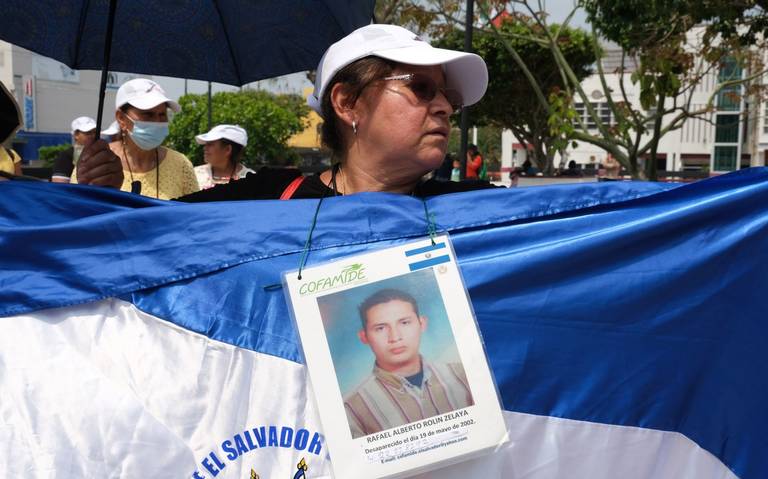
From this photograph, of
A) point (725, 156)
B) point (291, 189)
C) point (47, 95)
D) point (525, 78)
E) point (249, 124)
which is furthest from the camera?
point (47, 95)

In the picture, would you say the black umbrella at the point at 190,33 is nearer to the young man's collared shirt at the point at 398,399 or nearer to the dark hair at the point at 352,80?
the dark hair at the point at 352,80

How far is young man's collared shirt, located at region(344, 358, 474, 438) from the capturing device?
4.99 ft

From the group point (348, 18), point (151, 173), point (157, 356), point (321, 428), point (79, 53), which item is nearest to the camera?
point (321, 428)

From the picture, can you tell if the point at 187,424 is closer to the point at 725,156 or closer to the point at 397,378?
the point at 397,378

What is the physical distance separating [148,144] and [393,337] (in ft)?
9.54

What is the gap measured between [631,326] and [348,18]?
1606 millimetres

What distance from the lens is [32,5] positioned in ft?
9.29

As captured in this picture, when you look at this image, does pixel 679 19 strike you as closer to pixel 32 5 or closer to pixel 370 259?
pixel 32 5

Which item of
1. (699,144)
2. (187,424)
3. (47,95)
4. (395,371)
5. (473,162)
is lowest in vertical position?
(699,144)

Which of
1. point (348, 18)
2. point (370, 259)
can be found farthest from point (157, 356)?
point (348, 18)

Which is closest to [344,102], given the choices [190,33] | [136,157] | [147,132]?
[190,33]

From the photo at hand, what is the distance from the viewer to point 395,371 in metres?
1.54

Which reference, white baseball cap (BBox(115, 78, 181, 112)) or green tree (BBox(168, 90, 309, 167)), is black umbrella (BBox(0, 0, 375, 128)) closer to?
white baseball cap (BBox(115, 78, 181, 112))

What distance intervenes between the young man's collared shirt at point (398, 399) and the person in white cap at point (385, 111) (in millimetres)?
629
